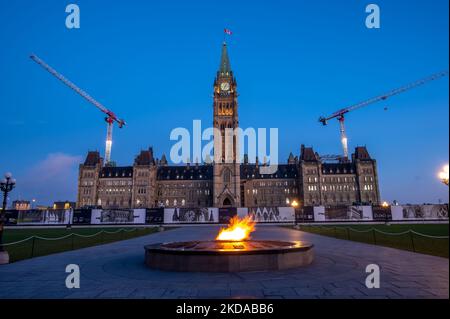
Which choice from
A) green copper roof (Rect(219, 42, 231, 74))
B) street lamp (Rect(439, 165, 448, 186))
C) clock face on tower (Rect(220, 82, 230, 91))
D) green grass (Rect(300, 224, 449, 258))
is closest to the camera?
green grass (Rect(300, 224, 449, 258))

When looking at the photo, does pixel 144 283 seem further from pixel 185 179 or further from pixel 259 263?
pixel 185 179

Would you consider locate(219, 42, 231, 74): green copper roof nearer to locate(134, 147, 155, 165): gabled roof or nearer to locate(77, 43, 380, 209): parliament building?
locate(77, 43, 380, 209): parliament building

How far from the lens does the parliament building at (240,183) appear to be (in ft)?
347

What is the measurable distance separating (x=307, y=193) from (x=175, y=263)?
10071 cm

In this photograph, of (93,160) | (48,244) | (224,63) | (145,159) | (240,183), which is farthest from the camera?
(224,63)

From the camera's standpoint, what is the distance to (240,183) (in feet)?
363

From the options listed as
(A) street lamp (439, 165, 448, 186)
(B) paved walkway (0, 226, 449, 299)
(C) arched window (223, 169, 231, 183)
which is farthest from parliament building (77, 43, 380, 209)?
(B) paved walkway (0, 226, 449, 299)

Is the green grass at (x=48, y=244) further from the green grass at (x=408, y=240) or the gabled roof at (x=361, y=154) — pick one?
the gabled roof at (x=361, y=154)

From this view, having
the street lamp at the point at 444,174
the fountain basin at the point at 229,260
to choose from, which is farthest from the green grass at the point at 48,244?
the street lamp at the point at 444,174

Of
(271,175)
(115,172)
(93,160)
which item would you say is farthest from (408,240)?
(93,160)

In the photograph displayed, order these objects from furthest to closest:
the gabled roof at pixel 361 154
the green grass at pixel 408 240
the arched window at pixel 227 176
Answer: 1. the gabled roof at pixel 361 154
2. the arched window at pixel 227 176
3. the green grass at pixel 408 240

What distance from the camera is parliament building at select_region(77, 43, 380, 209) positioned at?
10562 cm

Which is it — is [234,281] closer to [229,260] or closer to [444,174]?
[229,260]
